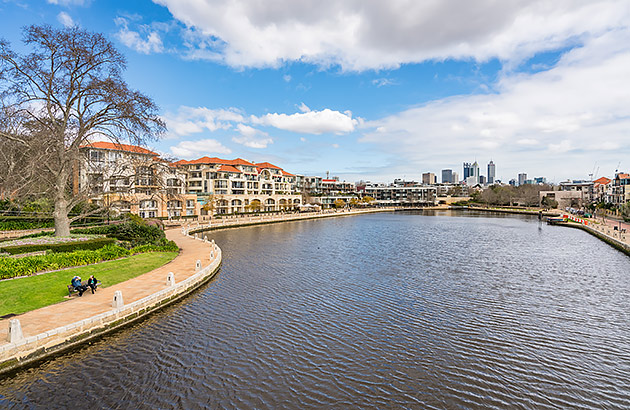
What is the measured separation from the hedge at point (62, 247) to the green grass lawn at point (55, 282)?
2439 millimetres

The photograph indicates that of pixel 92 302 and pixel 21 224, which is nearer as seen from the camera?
pixel 92 302

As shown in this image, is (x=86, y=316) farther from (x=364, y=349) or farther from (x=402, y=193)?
(x=402, y=193)

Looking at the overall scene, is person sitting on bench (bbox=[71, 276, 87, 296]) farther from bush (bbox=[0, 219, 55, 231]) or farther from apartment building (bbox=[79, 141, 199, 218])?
bush (bbox=[0, 219, 55, 231])

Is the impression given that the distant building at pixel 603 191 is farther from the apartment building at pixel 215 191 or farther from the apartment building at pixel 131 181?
the apartment building at pixel 131 181

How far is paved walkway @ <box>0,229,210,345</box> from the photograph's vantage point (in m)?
12.6

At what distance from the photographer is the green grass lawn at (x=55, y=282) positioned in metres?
14.7

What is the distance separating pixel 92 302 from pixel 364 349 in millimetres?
13195

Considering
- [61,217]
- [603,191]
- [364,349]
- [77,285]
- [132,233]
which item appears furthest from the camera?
[603,191]

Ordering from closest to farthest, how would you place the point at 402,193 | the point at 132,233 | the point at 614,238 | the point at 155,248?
the point at 155,248 → the point at 132,233 → the point at 614,238 → the point at 402,193

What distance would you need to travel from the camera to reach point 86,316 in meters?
13.8

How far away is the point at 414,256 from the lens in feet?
111

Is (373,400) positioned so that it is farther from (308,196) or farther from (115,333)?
(308,196)

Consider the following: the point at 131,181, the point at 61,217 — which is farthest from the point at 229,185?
the point at 61,217

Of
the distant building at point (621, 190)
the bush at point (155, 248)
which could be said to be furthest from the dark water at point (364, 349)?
the distant building at point (621, 190)
